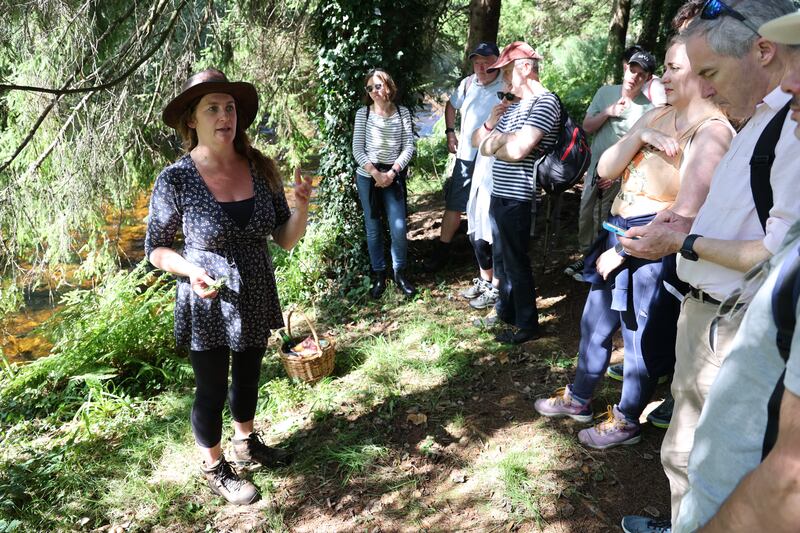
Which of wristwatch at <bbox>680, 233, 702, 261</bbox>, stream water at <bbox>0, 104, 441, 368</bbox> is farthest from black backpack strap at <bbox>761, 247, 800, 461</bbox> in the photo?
stream water at <bbox>0, 104, 441, 368</bbox>

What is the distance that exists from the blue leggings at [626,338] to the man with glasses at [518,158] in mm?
1023

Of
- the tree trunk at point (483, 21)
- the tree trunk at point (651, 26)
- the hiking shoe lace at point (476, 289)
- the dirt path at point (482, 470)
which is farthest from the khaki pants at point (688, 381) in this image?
the tree trunk at point (651, 26)

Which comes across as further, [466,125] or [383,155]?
[466,125]

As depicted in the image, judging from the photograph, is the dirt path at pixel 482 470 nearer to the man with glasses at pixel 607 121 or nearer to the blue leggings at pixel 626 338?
the blue leggings at pixel 626 338

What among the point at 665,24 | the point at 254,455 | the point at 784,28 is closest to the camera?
the point at 784,28

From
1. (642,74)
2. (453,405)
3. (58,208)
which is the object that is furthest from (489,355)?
(58,208)

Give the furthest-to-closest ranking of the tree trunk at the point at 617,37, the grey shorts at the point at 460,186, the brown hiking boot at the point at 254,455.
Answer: the tree trunk at the point at 617,37, the grey shorts at the point at 460,186, the brown hiking boot at the point at 254,455

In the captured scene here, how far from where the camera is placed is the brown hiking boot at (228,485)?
9.85ft

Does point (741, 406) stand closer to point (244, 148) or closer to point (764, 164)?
point (764, 164)

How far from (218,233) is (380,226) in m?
2.91

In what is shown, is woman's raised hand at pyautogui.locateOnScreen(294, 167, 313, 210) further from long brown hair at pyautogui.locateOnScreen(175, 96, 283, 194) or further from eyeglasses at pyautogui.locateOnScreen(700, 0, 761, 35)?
eyeglasses at pyautogui.locateOnScreen(700, 0, 761, 35)

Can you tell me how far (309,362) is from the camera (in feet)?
13.0

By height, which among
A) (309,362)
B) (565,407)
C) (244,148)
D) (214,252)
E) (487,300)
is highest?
(244,148)

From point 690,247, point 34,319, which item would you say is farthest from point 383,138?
point 34,319
